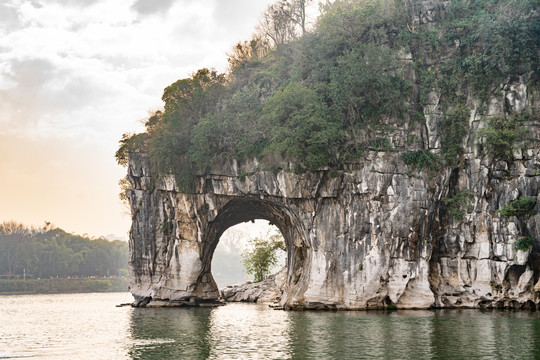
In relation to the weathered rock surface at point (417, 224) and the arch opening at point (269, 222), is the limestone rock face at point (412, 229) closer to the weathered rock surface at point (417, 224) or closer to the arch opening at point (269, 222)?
the weathered rock surface at point (417, 224)

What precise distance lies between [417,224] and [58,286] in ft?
194

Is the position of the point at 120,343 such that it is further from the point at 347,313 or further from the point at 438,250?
the point at 438,250

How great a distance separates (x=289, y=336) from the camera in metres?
Answer: 20.1

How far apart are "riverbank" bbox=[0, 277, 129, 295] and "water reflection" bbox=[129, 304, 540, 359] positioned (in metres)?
50.8

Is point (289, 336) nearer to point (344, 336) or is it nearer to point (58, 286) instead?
point (344, 336)

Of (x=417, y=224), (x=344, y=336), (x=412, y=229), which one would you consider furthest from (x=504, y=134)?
(x=344, y=336)

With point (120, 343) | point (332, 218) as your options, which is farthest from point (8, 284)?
point (120, 343)

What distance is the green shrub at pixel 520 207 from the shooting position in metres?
29.2

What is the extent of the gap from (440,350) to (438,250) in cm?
1587

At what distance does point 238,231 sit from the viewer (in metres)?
175

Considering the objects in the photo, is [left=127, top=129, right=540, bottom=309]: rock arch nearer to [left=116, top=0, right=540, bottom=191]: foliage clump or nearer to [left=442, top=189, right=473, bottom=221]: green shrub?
[left=442, top=189, right=473, bottom=221]: green shrub

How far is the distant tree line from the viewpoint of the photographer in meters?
76.1

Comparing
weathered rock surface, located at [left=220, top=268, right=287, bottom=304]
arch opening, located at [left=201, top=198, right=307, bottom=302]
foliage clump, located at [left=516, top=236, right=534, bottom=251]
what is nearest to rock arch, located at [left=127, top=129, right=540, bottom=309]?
foliage clump, located at [left=516, top=236, right=534, bottom=251]

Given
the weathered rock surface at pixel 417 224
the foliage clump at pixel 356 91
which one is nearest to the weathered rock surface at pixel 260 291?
the weathered rock surface at pixel 417 224
